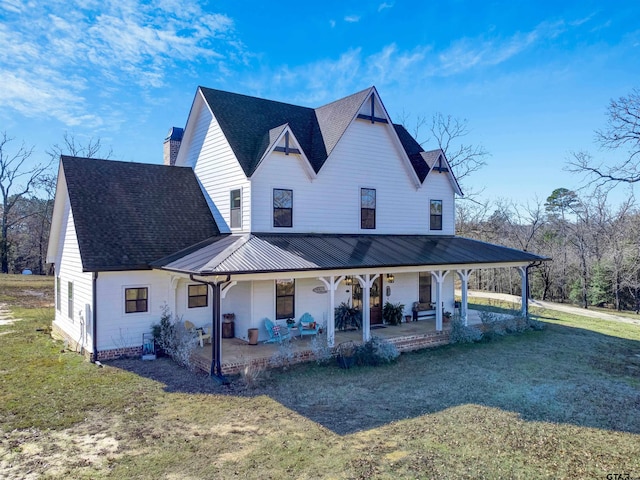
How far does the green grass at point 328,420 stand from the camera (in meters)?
6.60

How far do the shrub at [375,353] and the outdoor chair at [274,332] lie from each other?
268 cm

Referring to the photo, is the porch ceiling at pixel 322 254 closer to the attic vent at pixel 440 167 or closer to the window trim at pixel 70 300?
the attic vent at pixel 440 167

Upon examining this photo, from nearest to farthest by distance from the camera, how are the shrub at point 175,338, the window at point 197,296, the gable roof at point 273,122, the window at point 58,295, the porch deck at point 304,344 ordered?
1. the porch deck at point 304,344
2. the shrub at point 175,338
3. the window at point 197,296
4. the gable roof at point 273,122
5. the window at point 58,295

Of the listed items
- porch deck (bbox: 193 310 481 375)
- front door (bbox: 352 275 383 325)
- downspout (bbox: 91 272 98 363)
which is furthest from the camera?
front door (bbox: 352 275 383 325)

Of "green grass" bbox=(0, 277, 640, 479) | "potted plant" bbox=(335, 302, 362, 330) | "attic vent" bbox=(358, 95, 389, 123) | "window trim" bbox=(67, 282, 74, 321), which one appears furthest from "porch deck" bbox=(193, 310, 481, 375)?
"attic vent" bbox=(358, 95, 389, 123)

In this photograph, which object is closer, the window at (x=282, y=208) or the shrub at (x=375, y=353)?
the shrub at (x=375, y=353)

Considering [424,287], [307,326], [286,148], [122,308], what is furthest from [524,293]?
[122,308]

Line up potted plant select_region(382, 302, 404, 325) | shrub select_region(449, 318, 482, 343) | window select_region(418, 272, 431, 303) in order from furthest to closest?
window select_region(418, 272, 431, 303), potted plant select_region(382, 302, 404, 325), shrub select_region(449, 318, 482, 343)

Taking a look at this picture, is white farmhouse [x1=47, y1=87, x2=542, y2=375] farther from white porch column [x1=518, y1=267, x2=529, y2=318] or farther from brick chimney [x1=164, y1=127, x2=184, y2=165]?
brick chimney [x1=164, y1=127, x2=184, y2=165]

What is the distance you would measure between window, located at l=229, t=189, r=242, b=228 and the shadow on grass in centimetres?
536

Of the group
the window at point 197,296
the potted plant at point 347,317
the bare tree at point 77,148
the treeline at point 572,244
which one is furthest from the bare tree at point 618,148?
the bare tree at point 77,148

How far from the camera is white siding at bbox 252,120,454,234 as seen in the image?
1532 centimetres

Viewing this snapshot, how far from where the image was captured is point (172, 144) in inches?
828

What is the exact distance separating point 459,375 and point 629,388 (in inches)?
162
